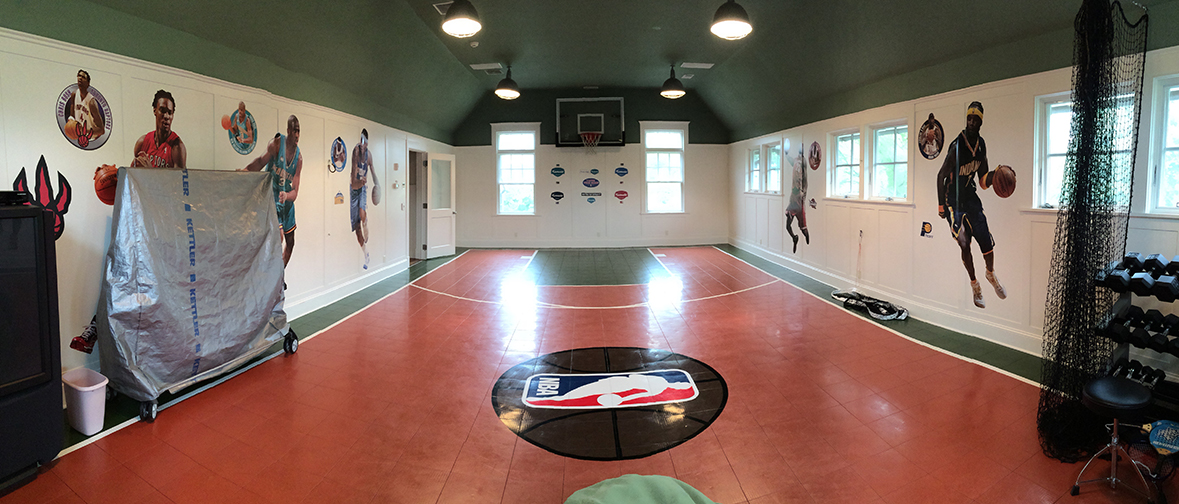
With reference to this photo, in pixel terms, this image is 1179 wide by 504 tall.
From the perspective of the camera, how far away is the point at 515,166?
41.4 feet

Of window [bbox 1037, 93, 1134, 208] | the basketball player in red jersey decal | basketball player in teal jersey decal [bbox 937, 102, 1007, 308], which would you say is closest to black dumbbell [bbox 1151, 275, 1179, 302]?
window [bbox 1037, 93, 1134, 208]

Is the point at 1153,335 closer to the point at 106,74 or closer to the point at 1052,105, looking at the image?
the point at 1052,105

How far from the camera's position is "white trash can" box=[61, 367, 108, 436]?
3174mm

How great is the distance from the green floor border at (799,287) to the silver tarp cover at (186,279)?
0.64 ft

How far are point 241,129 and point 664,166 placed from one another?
9514 millimetres

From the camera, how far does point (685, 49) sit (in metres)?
8.93

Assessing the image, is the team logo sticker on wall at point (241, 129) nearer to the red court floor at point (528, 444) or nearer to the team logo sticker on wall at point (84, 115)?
the team logo sticker on wall at point (84, 115)

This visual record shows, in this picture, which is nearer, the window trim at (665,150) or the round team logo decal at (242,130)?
the round team logo decal at (242,130)

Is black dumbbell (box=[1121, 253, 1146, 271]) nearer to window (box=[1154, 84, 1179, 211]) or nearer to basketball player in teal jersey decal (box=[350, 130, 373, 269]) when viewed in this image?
window (box=[1154, 84, 1179, 211])

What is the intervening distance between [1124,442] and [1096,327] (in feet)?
2.62

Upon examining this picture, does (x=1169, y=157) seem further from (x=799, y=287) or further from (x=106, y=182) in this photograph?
(x=106, y=182)

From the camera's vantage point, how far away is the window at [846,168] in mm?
7582

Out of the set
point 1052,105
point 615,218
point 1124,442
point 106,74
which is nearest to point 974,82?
point 1052,105

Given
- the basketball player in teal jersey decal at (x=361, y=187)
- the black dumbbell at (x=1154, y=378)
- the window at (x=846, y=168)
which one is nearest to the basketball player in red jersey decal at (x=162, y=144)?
the basketball player in teal jersey decal at (x=361, y=187)
